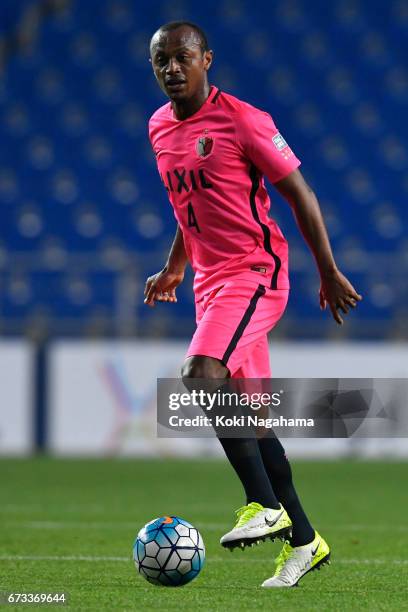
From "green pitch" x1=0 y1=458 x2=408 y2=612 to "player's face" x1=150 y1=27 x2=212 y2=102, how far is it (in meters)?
1.88

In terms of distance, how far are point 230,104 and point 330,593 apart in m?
1.87

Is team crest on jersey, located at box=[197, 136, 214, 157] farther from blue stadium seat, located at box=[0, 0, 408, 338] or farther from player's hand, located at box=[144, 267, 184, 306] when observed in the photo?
blue stadium seat, located at box=[0, 0, 408, 338]

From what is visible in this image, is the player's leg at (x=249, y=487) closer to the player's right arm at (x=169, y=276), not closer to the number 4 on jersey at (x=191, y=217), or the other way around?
the number 4 on jersey at (x=191, y=217)

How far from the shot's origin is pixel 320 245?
4680 millimetres

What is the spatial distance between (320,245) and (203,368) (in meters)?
0.62

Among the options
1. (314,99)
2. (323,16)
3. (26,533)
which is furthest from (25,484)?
A: (323,16)

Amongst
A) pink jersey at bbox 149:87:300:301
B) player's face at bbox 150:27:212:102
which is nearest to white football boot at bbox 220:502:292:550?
pink jersey at bbox 149:87:300:301

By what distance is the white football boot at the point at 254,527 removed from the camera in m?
4.62

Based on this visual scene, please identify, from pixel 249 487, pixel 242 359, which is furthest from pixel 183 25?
pixel 249 487

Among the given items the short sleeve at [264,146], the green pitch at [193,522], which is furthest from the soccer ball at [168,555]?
the short sleeve at [264,146]

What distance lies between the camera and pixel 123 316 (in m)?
14.2

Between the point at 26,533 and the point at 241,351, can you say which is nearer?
the point at 241,351

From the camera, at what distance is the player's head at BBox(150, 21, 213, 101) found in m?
4.84

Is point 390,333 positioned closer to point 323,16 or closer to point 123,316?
point 123,316
